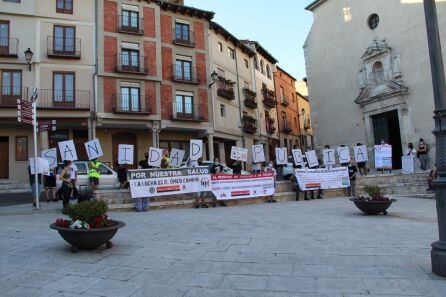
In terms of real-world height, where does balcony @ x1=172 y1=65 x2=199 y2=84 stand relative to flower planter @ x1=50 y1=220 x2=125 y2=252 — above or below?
above

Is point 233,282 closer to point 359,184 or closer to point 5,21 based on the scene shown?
point 359,184

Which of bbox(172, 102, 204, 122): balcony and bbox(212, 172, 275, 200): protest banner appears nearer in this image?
bbox(212, 172, 275, 200): protest banner

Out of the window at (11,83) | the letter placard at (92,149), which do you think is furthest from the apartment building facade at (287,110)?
the letter placard at (92,149)

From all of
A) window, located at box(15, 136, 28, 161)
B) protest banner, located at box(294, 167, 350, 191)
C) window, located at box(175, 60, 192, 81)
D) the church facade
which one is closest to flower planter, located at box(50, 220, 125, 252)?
protest banner, located at box(294, 167, 350, 191)

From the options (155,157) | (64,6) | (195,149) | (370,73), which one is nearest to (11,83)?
(64,6)

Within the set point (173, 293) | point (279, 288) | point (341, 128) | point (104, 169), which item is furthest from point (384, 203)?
point (341, 128)

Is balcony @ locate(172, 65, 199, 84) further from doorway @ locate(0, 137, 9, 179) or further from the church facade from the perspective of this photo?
doorway @ locate(0, 137, 9, 179)

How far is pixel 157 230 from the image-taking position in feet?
28.8

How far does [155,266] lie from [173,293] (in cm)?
126

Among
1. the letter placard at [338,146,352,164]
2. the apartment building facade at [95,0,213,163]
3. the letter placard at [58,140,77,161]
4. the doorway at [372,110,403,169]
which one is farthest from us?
the apartment building facade at [95,0,213,163]

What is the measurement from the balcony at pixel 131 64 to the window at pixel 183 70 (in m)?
2.83

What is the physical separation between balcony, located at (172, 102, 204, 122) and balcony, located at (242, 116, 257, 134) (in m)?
6.22

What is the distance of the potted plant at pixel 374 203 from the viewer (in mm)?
10677

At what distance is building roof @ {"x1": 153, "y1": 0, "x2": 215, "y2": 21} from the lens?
28953 millimetres
